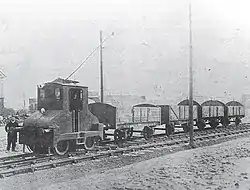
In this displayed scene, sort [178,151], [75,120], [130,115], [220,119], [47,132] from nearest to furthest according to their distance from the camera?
1. [47,132]
2. [75,120]
3. [178,151]
4. [130,115]
5. [220,119]

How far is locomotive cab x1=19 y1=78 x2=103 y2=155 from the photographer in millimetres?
11672

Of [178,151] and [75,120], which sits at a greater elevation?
[75,120]

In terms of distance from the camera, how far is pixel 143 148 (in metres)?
13.6

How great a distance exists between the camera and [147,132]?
17.2 meters

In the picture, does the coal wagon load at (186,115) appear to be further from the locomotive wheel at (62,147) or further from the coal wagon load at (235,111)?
the locomotive wheel at (62,147)

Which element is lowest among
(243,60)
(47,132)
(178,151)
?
(178,151)

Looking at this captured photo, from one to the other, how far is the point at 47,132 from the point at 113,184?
4.48 m

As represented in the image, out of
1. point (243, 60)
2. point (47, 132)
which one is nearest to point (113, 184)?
point (47, 132)

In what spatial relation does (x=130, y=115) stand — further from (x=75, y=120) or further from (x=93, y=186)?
(x=93, y=186)

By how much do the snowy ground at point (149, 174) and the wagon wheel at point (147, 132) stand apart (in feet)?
14.4

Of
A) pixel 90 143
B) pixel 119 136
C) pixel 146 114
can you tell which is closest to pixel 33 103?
pixel 119 136

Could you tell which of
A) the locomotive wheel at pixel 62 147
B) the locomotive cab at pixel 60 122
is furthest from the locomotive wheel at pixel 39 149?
the locomotive wheel at pixel 62 147

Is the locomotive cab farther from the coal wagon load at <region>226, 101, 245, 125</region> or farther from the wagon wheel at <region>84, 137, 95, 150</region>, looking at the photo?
the coal wagon load at <region>226, 101, 245, 125</region>

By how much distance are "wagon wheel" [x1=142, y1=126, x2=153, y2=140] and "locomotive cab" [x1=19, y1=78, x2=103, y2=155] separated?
4.18 meters
